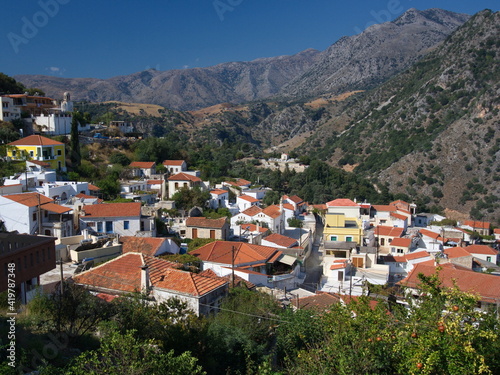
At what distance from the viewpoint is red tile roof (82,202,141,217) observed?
2356 cm

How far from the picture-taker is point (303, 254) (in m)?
26.6

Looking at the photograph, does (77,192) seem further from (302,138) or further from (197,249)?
(302,138)

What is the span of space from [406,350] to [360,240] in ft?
75.3

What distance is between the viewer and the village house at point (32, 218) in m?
21.2

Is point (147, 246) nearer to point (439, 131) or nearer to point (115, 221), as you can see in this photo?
point (115, 221)

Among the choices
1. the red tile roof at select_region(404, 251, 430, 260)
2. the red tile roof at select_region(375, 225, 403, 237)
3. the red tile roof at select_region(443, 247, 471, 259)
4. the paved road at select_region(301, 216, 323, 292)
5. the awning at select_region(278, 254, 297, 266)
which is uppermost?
the awning at select_region(278, 254, 297, 266)

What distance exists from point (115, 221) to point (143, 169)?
15827mm

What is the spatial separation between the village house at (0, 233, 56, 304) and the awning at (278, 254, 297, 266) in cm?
1201

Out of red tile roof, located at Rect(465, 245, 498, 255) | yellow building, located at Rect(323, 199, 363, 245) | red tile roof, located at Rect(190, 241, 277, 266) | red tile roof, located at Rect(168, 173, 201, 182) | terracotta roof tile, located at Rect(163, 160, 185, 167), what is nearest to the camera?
red tile roof, located at Rect(190, 241, 277, 266)

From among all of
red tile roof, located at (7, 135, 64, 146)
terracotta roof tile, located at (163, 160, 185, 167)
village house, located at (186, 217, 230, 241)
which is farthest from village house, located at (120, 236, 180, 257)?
terracotta roof tile, located at (163, 160, 185, 167)

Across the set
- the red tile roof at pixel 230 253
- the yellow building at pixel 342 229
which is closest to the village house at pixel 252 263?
the red tile roof at pixel 230 253

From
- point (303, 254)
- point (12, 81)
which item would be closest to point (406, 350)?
point (303, 254)

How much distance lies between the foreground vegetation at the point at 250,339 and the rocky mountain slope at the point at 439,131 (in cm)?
5018

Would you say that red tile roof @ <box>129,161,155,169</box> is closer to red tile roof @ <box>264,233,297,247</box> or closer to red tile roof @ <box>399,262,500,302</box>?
red tile roof @ <box>264,233,297,247</box>
